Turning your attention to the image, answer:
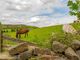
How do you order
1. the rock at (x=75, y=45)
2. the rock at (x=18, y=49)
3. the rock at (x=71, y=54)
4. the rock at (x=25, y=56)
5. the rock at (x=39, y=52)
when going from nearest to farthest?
the rock at (x=71, y=54) < the rock at (x=25, y=56) < the rock at (x=39, y=52) < the rock at (x=18, y=49) < the rock at (x=75, y=45)

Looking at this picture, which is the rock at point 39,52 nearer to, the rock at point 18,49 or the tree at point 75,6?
the rock at point 18,49

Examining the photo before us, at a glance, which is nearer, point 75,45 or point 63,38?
point 75,45

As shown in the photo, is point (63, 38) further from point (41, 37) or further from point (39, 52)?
point (41, 37)

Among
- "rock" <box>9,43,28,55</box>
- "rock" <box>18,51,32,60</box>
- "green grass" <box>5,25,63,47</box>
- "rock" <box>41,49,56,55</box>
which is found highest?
"green grass" <box>5,25,63,47</box>

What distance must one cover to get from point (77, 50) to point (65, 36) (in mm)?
1660

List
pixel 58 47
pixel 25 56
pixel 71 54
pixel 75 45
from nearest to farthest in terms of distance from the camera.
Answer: pixel 71 54 < pixel 25 56 < pixel 58 47 < pixel 75 45

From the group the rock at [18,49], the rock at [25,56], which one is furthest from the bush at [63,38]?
the rock at [25,56]

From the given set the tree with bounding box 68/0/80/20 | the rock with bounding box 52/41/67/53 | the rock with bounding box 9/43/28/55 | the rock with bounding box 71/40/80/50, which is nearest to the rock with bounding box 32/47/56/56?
the rock with bounding box 52/41/67/53

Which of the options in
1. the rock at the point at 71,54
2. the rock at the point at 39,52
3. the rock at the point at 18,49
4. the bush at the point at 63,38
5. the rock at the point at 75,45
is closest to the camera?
the rock at the point at 71,54

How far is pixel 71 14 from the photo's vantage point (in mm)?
39438

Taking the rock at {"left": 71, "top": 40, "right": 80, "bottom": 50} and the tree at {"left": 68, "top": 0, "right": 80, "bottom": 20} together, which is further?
the tree at {"left": 68, "top": 0, "right": 80, "bottom": 20}

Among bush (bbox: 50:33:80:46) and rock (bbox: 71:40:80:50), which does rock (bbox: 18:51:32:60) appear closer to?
bush (bbox: 50:33:80:46)

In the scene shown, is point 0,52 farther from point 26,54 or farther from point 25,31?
point 25,31

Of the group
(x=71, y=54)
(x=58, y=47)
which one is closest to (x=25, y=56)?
(x=58, y=47)
